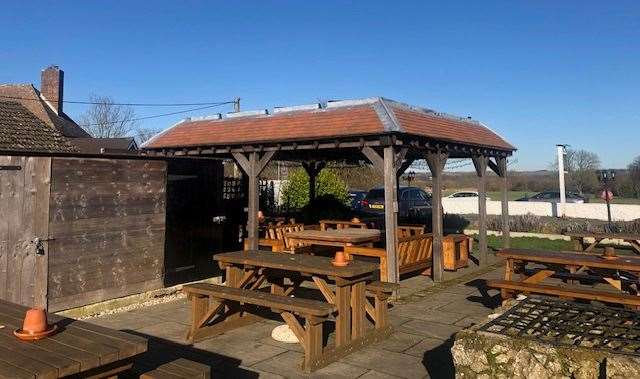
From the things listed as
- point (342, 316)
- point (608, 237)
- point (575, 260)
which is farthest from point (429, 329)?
point (608, 237)

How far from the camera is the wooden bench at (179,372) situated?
308 cm

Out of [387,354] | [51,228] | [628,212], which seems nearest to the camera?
[387,354]

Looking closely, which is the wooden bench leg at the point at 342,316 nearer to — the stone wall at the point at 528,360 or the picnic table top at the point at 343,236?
the stone wall at the point at 528,360

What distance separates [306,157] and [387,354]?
9.11 m

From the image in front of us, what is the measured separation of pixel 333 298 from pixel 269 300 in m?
0.79

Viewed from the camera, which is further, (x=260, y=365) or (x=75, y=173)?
(x=75, y=173)

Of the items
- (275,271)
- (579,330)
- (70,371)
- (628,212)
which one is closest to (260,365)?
(275,271)

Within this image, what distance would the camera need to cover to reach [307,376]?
4.63m

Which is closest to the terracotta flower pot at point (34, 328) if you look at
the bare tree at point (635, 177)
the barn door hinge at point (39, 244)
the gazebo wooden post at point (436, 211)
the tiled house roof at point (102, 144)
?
the barn door hinge at point (39, 244)

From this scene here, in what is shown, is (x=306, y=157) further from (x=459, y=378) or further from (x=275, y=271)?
(x=459, y=378)

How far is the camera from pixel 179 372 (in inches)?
124

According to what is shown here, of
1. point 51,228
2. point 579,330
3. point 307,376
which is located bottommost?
point 307,376

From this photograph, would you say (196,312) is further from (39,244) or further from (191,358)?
(39,244)

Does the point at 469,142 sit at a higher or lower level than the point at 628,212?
higher
